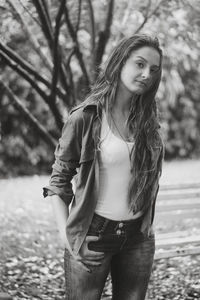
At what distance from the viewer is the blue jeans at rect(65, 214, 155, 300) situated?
70.9 inches

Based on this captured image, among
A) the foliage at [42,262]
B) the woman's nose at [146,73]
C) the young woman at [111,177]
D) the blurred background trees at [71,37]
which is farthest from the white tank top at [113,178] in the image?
the foliage at [42,262]

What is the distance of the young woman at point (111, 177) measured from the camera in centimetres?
179

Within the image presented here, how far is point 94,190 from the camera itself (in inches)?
70.2

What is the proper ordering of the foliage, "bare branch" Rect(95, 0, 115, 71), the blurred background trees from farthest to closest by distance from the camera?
"bare branch" Rect(95, 0, 115, 71), the blurred background trees, the foliage

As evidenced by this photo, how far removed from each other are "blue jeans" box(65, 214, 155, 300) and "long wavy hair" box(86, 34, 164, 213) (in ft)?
0.34

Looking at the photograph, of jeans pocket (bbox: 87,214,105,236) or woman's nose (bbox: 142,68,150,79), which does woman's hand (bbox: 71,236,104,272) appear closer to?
jeans pocket (bbox: 87,214,105,236)

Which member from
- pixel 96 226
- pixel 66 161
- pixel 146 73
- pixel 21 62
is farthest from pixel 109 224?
pixel 21 62

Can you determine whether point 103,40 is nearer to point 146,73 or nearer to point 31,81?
point 31,81

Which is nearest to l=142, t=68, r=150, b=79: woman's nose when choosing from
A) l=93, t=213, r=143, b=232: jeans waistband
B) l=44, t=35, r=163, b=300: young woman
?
l=44, t=35, r=163, b=300: young woman

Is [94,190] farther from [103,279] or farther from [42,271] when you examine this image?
[42,271]

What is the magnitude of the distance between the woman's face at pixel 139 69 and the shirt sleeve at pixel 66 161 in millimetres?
251

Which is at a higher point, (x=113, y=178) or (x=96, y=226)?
(x=113, y=178)

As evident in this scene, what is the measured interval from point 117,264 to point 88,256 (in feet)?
0.61

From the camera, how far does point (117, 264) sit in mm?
1915
